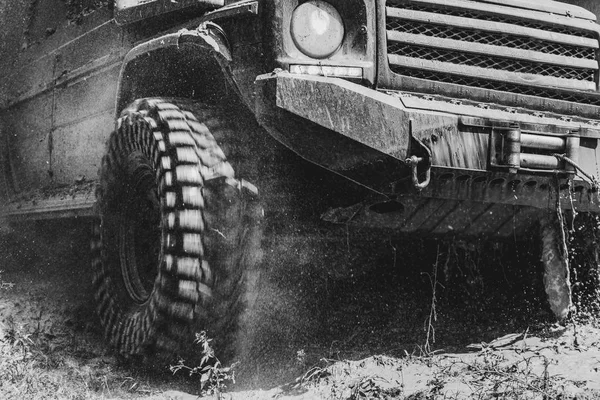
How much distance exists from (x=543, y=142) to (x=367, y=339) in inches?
52.1

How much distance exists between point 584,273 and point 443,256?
2.30ft

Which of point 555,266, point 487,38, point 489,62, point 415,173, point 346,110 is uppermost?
point 487,38

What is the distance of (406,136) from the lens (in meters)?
3.33

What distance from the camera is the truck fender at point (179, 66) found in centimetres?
375

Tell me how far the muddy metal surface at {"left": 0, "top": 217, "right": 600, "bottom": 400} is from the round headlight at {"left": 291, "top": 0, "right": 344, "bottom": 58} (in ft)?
2.92

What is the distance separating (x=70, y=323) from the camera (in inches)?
204

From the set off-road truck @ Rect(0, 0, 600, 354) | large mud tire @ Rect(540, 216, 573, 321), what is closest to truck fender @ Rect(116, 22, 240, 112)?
off-road truck @ Rect(0, 0, 600, 354)

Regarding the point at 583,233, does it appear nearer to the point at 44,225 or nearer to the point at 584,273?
the point at 584,273

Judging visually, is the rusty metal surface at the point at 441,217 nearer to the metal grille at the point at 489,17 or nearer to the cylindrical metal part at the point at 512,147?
the cylindrical metal part at the point at 512,147

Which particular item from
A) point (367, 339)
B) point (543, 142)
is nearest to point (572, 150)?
point (543, 142)

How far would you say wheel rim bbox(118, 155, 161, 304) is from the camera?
436cm

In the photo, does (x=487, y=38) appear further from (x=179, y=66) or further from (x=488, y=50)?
(x=179, y=66)

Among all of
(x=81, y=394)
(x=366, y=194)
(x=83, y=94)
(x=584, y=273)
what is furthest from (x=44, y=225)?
(x=584, y=273)

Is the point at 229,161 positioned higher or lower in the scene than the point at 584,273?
higher
